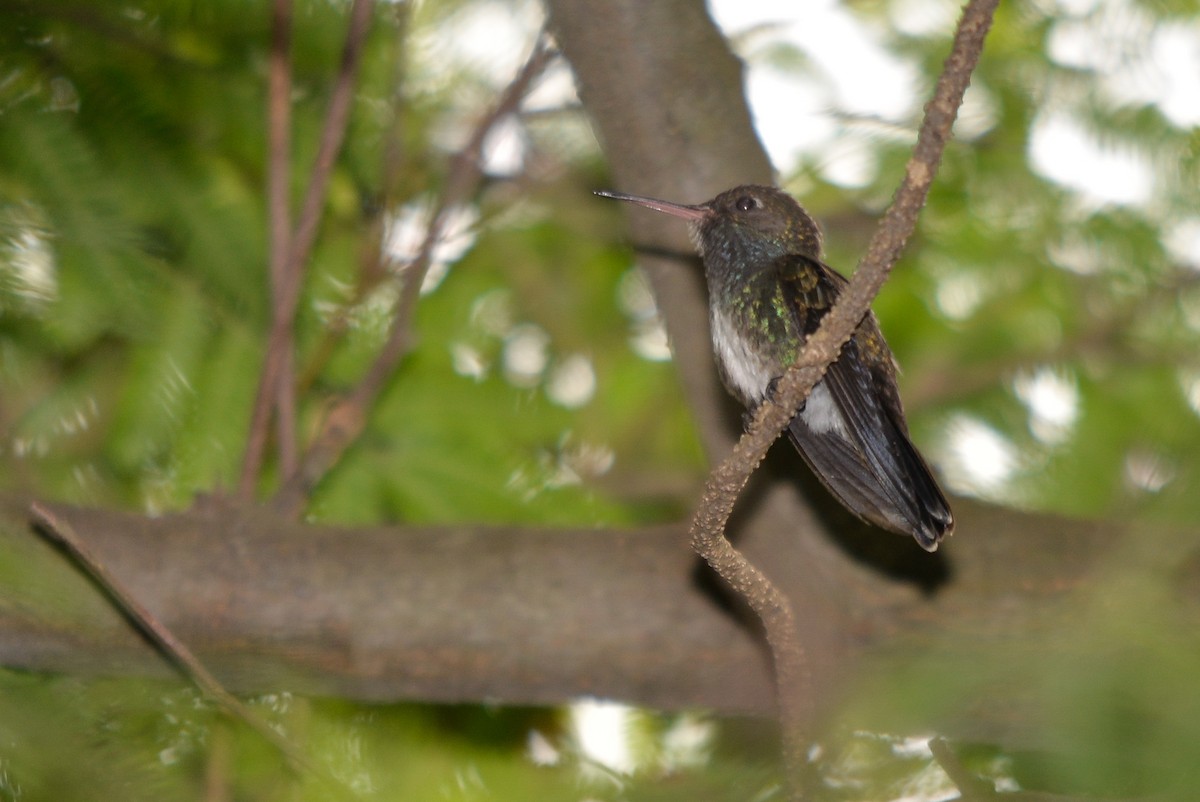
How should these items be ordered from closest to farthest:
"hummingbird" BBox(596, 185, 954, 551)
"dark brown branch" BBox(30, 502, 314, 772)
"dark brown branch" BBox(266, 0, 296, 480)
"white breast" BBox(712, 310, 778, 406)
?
"dark brown branch" BBox(30, 502, 314, 772)
"hummingbird" BBox(596, 185, 954, 551)
"white breast" BBox(712, 310, 778, 406)
"dark brown branch" BBox(266, 0, 296, 480)

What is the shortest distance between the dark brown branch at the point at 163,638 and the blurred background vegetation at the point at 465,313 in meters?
0.14

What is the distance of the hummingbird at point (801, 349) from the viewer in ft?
10.6

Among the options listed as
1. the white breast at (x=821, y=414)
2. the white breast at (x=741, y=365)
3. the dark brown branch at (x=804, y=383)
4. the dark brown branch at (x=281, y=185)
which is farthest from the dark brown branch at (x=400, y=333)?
the dark brown branch at (x=804, y=383)

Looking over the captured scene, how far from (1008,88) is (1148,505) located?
3084mm

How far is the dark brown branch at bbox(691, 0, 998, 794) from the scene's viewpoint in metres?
2.23

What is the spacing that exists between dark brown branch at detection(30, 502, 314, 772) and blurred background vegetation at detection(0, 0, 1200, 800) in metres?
0.14

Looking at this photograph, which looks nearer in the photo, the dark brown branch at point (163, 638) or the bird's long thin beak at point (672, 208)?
the dark brown branch at point (163, 638)

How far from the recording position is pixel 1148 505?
2398 mm

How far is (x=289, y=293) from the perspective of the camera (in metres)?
3.97

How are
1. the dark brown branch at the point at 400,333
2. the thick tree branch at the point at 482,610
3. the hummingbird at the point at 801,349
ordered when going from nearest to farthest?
the hummingbird at the point at 801,349
the thick tree branch at the point at 482,610
the dark brown branch at the point at 400,333

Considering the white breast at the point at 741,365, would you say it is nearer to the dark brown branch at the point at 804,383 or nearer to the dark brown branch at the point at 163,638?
the dark brown branch at the point at 804,383

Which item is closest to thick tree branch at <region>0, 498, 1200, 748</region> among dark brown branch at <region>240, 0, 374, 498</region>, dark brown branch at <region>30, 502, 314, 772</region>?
dark brown branch at <region>30, 502, 314, 772</region>

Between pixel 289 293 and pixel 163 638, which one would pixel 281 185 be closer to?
pixel 289 293

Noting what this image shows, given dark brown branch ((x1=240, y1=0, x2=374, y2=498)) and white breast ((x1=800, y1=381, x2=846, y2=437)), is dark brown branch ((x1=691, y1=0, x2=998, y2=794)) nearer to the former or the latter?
white breast ((x1=800, y1=381, x2=846, y2=437))
